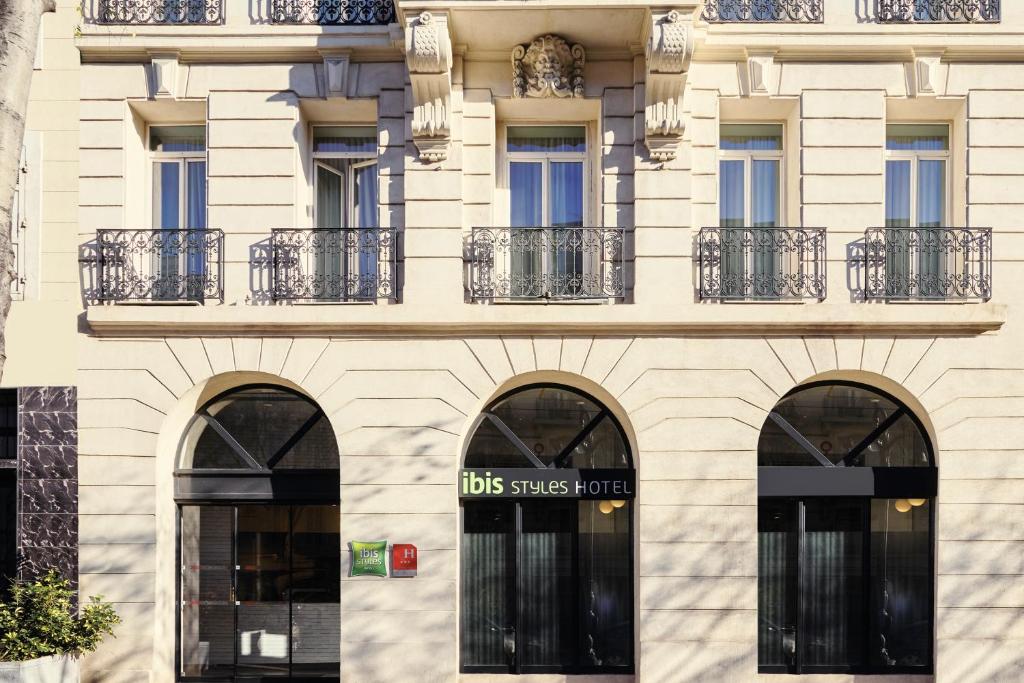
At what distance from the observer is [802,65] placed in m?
12.2

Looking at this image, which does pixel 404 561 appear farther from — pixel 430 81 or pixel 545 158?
pixel 430 81

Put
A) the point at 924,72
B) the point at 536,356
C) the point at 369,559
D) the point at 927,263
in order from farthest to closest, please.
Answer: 1. the point at 927,263
2. the point at 924,72
3. the point at 536,356
4. the point at 369,559

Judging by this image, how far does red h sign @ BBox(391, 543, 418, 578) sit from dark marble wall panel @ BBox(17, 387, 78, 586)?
4202 mm

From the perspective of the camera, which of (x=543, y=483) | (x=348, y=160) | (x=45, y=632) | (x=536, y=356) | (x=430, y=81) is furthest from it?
(x=348, y=160)

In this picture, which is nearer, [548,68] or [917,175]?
[548,68]

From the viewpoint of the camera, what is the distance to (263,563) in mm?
12438

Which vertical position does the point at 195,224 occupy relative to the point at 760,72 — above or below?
below

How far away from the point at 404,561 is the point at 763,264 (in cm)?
618

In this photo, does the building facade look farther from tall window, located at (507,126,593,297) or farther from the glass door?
tall window, located at (507,126,593,297)

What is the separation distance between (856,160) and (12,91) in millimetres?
10014

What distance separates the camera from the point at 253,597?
12.4 meters

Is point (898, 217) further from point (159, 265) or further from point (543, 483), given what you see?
point (159, 265)

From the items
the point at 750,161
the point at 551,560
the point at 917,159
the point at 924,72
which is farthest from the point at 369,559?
the point at 924,72

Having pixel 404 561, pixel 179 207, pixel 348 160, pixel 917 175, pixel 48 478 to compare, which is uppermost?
pixel 348 160
